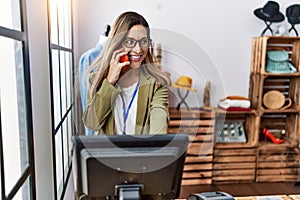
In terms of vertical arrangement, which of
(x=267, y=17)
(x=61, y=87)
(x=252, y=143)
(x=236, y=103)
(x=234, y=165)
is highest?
(x=267, y=17)

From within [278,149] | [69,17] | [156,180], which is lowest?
[278,149]

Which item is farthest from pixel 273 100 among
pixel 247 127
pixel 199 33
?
pixel 199 33

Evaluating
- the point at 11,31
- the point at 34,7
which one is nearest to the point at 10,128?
the point at 11,31

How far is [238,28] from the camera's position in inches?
139

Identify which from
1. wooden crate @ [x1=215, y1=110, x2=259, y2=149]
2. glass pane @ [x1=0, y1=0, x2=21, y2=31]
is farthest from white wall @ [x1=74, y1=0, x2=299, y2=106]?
glass pane @ [x1=0, y1=0, x2=21, y2=31]

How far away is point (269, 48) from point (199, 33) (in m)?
0.80

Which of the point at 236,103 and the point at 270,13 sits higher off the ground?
the point at 270,13

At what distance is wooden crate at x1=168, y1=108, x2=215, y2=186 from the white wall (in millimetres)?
252

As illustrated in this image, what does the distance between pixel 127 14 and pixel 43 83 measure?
52cm

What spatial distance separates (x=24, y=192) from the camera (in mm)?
1239

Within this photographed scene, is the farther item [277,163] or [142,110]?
[277,163]

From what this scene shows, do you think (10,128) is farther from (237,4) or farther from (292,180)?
(292,180)

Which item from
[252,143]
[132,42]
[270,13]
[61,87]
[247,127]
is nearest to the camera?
[132,42]

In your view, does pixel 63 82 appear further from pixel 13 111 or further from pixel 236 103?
pixel 236 103
